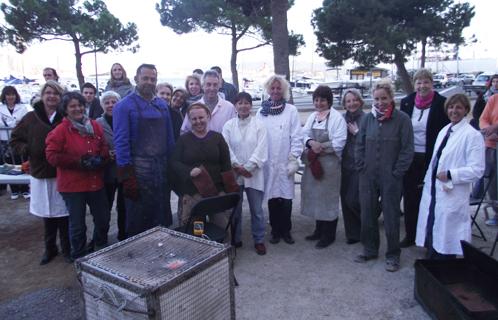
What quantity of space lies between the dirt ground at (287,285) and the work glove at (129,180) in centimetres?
95

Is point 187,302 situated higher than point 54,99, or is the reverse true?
point 54,99

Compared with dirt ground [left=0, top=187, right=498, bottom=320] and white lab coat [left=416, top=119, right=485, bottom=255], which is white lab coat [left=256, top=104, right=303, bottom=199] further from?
white lab coat [left=416, top=119, right=485, bottom=255]

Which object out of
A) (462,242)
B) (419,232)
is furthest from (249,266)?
(462,242)

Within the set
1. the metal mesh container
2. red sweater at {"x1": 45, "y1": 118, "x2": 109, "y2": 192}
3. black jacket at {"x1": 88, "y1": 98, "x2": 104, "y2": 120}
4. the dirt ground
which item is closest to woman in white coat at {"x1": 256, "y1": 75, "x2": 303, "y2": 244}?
the dirt ground

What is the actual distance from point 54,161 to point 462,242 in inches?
139

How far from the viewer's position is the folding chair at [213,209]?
3334mm

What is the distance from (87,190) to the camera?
3.91 meters

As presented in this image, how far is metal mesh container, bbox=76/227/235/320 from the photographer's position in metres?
2.08

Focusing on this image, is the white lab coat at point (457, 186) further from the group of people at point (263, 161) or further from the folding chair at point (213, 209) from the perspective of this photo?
the folding chair at point (213, 209)

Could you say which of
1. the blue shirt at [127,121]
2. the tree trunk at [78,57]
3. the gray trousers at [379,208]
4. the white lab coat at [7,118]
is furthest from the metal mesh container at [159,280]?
the tree trunk at [78,57]

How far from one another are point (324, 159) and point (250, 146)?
0.79m

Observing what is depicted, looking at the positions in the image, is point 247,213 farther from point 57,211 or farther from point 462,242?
point 462,242

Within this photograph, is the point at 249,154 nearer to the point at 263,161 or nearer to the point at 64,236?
the point at 263,161

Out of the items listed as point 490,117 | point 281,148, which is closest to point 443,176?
point 281,148
